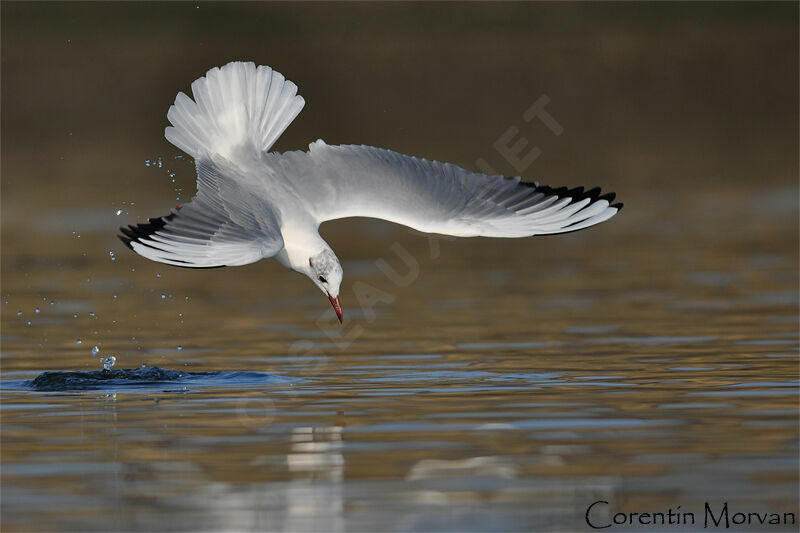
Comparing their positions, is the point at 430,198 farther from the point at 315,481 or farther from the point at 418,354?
the point at 315,481

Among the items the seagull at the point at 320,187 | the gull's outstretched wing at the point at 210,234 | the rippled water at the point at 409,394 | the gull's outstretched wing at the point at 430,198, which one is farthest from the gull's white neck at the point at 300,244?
the rippled water at the point at 409,394

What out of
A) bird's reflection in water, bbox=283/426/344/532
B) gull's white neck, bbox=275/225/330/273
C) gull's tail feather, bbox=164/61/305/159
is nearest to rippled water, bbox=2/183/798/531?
bird's reflection in water, bbox=283/426/344/532

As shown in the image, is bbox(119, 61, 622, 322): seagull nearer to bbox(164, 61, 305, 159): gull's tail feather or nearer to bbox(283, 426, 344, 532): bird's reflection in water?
bbox(164, 61, 305, 159): gull's tail feather

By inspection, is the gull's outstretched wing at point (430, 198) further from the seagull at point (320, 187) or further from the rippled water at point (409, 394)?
the rippled water at point (409, 394)

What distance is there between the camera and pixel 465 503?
714 centimetres

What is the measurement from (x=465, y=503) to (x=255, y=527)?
839 mm

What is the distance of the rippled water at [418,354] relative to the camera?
24.2ft

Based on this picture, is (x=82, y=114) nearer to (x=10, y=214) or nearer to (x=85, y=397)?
(x=10, y=214)

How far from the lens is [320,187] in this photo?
10.6 metres

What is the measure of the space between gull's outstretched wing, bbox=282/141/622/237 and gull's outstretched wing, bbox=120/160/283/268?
0.60 metres

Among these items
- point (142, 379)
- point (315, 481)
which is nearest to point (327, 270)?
point (142, 379)

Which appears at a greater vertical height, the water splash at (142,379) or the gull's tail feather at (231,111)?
the gull's tail feather at (231,111)

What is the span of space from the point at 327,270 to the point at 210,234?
1.24 metres

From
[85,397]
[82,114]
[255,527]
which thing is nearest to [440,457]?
[255,527]
